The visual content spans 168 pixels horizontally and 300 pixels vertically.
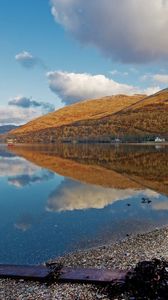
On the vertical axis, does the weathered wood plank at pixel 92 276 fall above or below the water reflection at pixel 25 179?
above

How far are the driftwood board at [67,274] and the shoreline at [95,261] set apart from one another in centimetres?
20

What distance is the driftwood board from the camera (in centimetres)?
1248

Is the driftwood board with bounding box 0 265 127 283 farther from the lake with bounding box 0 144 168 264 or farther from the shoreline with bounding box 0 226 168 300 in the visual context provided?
the lake with bounding box 0 144 168 264

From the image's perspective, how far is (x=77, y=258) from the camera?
16469mm

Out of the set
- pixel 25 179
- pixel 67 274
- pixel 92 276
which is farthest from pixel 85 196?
pixel 92 276

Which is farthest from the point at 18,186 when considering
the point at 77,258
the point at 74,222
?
the point at 77,258

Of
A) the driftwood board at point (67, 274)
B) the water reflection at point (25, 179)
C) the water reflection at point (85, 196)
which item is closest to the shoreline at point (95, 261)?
the driftwood board at point (67, 274)

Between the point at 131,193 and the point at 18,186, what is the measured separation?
1252 centimetres

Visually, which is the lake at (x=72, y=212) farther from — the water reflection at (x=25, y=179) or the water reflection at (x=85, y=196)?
the water reflection at (x=25, y=179)

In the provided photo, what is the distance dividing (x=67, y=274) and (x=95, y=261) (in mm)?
2772

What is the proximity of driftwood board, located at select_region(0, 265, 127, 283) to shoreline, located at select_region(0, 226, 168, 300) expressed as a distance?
0.20 m

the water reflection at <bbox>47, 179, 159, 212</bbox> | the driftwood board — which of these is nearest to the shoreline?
the driftwood board

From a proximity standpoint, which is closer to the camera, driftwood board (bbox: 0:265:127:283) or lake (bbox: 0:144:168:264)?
driftwood board (bbox: 0:265:127:283)

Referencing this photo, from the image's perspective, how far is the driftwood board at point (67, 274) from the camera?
491 inches
